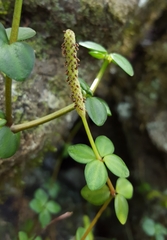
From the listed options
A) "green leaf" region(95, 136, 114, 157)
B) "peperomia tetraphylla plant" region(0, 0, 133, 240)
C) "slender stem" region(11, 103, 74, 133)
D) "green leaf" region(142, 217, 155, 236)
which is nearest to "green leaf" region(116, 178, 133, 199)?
"peperomia tetraphylla plant" region(0, 0, 133, 240)

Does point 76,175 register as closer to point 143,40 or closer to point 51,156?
point 51,156

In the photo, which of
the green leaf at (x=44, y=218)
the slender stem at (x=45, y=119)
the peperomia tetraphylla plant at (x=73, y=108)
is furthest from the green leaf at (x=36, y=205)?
the slender stem at (x=45, y=119)

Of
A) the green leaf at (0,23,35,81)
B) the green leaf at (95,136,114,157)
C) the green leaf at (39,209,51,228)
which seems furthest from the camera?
the green leaf at (39,209,51,228)

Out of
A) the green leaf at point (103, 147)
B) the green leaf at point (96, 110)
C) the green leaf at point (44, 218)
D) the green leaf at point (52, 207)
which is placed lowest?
the green leaf at point (44, 218)

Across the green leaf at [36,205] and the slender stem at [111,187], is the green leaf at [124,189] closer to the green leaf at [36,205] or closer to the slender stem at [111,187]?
the slender stem at [111,187]

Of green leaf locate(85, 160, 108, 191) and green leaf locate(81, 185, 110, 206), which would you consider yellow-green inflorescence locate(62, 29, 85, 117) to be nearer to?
green leaf locate(85, 160, 108, 191)

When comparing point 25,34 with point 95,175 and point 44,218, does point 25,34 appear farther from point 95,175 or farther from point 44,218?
point 44,218
